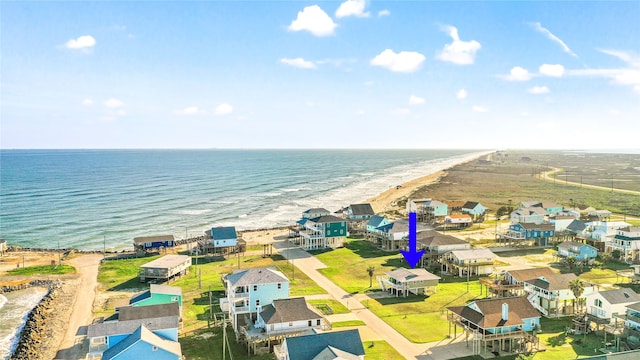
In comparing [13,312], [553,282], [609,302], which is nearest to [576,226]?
[553,282]

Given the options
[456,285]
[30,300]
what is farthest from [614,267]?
[30,300]

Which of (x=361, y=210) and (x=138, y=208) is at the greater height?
(x=361, y=210)

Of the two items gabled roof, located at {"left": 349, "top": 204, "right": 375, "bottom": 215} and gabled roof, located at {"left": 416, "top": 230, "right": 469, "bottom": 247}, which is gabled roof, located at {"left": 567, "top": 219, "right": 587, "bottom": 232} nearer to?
gabled roof, located at {"left": 416, "top": 230, "right": 469, "bottom": 247}

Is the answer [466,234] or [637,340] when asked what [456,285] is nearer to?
[637,340]

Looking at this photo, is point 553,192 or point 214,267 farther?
point 553,192

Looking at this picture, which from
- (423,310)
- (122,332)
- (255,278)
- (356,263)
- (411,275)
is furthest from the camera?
(356,263)

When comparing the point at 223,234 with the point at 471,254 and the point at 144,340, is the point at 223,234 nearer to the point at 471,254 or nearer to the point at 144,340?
the point at 471,254
